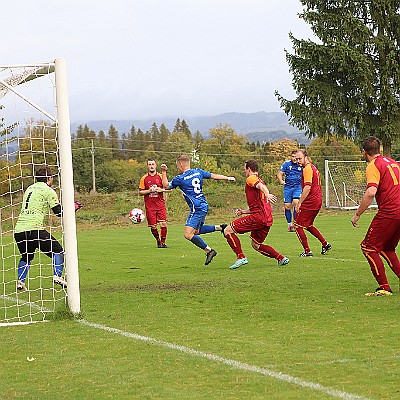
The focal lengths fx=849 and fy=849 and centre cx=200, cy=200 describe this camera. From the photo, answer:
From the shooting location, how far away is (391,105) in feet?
156

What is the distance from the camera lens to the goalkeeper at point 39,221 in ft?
40.7

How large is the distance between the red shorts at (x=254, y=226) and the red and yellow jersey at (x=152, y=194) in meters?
7.68

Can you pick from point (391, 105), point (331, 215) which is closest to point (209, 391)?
point (331, 215)

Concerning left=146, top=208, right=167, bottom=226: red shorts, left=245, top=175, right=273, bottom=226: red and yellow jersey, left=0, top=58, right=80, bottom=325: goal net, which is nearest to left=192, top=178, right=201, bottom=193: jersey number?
left=245, top=175, right=273, bottom=226: red and yellow jersey

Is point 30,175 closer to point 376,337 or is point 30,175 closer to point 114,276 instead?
point 114,276

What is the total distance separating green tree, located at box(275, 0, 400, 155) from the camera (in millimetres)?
47312

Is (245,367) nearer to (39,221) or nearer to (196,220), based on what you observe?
(39,221)

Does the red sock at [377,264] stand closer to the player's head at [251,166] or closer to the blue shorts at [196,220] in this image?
the player's head at [251,166]

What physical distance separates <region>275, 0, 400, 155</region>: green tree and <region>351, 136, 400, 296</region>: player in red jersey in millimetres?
36839

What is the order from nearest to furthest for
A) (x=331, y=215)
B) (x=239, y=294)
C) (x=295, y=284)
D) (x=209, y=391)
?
1. (x=209, y=391)
2. (x=239, y=294)
3. (x=295, y=284)
4. (x=331, y=215)

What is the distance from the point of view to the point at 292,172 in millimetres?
23625

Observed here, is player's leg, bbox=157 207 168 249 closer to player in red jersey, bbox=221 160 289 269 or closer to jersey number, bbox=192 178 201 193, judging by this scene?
jersey number, bbox=192 178 201 193

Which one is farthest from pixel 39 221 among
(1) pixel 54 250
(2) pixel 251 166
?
(2) pixel 251 166

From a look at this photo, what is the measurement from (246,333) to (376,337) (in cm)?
132
